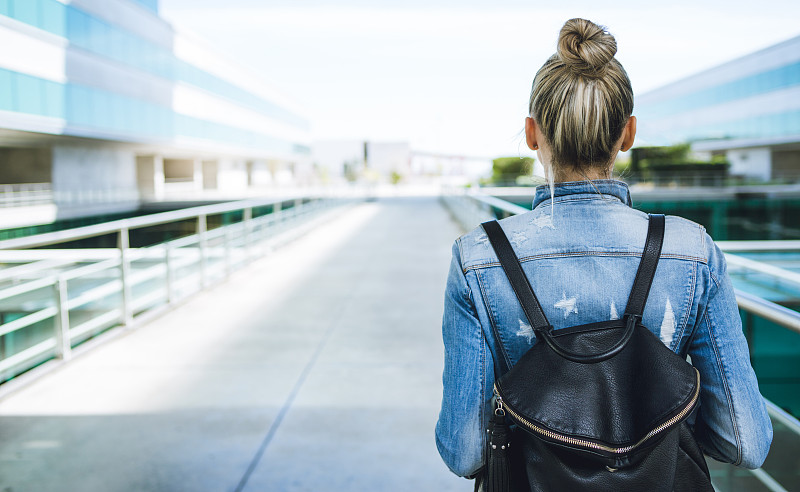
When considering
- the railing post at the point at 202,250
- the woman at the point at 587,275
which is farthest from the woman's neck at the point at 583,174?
the railing post at the point at 202,250

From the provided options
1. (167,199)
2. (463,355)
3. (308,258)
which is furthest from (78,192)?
(463,355)

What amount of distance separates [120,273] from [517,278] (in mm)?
4723

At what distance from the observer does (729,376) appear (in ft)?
3.67

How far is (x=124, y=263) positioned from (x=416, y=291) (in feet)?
9.85

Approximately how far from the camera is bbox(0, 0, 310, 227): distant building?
2425 cm

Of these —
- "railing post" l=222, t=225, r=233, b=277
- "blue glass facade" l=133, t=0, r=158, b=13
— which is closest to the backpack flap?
"railing post" l=222, t=225, r=233, b=277

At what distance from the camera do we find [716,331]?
113 centimetres

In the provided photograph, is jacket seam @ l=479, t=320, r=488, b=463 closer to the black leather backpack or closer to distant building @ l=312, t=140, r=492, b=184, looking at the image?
the black leather backpack

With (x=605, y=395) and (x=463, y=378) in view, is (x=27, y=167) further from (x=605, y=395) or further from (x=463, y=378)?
(x=605, y=395)

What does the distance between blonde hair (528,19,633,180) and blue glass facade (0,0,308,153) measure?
2615cm

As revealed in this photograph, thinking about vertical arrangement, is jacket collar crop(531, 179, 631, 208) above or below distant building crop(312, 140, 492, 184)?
below

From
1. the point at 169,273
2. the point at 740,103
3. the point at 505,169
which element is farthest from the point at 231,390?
the point at 740,103

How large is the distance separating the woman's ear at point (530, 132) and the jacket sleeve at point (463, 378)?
0.24 m

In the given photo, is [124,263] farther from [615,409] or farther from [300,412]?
[615,409]
